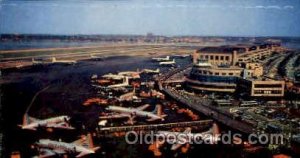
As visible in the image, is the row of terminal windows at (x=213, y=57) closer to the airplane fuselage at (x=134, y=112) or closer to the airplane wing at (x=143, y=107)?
the airplane wing at (x=143, y=107)

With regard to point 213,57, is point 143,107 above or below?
below

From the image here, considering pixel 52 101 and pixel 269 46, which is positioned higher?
pixel 269 46

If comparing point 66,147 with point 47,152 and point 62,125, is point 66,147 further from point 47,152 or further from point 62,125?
point 62,125

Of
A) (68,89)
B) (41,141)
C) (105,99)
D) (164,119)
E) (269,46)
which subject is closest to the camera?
(41,141)

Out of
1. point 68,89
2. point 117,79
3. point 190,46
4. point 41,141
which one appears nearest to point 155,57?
point 190,46

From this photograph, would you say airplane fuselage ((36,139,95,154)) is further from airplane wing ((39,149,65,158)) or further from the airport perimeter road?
the airport perimeter road

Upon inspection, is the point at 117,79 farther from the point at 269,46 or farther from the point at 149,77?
the point at 269,46

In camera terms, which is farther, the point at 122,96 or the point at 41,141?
the point at 122,96

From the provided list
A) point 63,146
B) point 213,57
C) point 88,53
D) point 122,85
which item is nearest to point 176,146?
point 63,146
